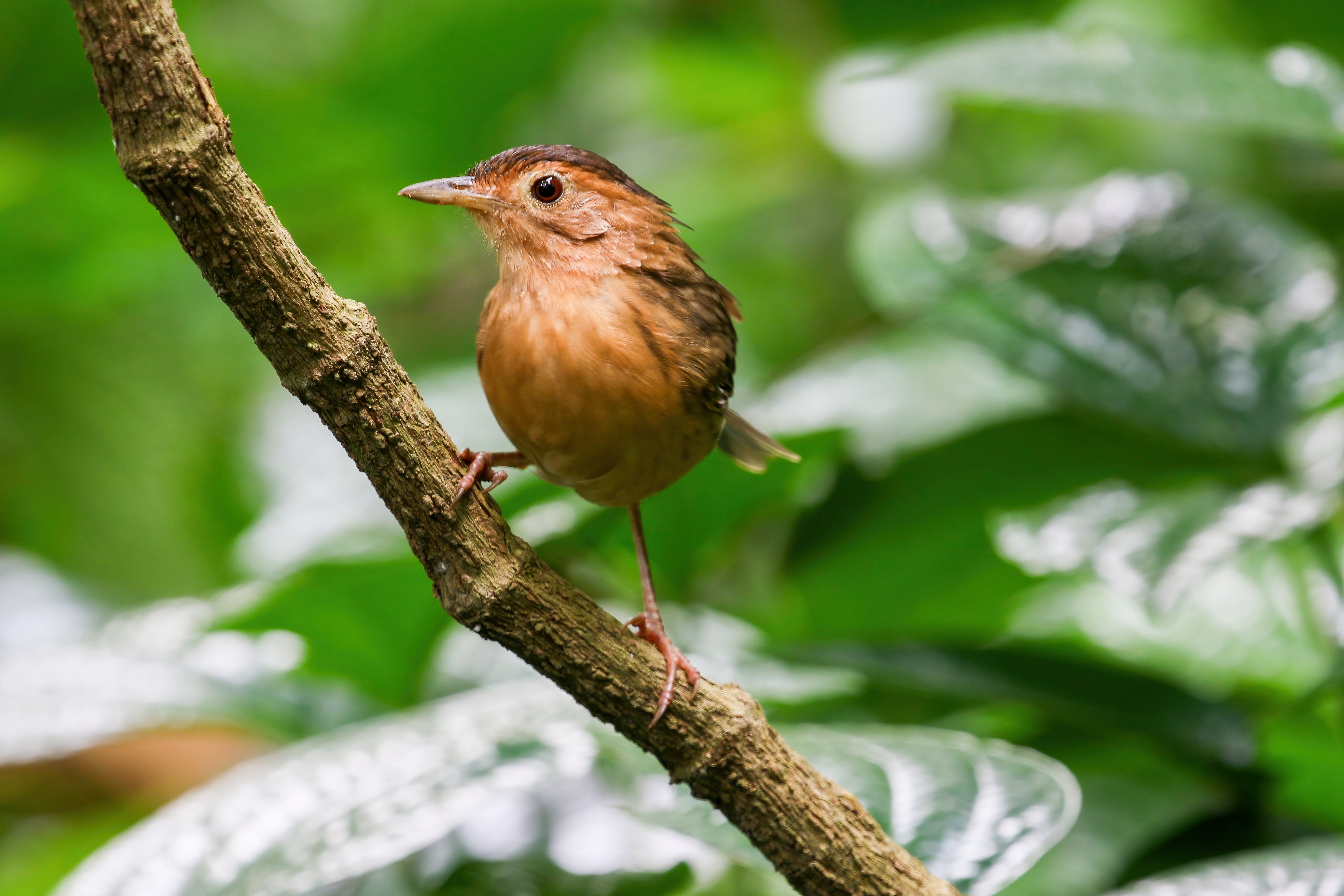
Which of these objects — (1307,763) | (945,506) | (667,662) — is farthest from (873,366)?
(667,662)

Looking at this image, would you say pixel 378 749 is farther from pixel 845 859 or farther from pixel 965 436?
pixel 965 436

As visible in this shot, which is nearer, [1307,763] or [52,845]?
[1307,763]

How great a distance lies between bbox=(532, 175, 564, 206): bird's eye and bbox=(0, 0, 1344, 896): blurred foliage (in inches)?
21.6

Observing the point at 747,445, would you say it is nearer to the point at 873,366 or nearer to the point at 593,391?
the point at 593,391

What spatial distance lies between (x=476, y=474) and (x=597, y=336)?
1.24ft

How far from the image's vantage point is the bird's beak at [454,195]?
187 cm

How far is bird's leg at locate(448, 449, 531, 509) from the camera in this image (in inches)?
53.7

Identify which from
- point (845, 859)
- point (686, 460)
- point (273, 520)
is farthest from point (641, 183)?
point (845, 859)

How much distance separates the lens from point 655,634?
1688 mm

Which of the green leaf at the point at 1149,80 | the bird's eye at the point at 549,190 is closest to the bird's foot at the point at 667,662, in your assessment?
the bird's eye at the point at 549,190

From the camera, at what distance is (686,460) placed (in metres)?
1.77

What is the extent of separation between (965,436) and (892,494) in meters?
0.20

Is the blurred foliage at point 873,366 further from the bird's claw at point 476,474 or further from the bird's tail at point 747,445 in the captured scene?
the bird's claw at point 476,474

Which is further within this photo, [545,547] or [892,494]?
[892,494]
